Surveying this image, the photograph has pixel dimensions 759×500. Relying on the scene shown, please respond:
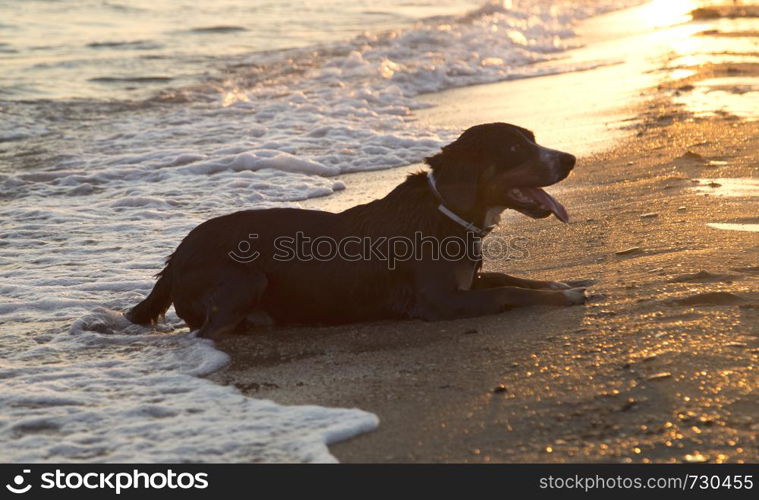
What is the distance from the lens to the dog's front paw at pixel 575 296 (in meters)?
6.09

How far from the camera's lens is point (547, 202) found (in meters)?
6.52

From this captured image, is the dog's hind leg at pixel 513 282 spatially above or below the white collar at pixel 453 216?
below

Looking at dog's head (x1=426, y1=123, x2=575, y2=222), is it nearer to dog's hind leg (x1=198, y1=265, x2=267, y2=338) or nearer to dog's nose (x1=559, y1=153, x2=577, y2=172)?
dog's nose (x1=559, y1=153, x2=577, y2=172)

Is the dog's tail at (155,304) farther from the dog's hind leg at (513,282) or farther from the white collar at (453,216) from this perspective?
the dog's hind leg at (513,282)

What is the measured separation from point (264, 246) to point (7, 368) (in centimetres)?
162

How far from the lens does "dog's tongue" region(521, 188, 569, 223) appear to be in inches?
254

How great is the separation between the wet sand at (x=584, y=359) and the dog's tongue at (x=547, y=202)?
0.49 metres

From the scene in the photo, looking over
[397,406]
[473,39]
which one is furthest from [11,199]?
[473,39]

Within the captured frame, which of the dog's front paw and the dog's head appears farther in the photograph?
the dog's head

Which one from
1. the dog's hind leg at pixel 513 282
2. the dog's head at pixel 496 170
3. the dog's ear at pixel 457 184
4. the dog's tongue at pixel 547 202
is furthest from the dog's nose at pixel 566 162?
the dog's hind leg at pixel 513 282

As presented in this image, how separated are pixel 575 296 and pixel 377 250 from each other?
1.20 meters
